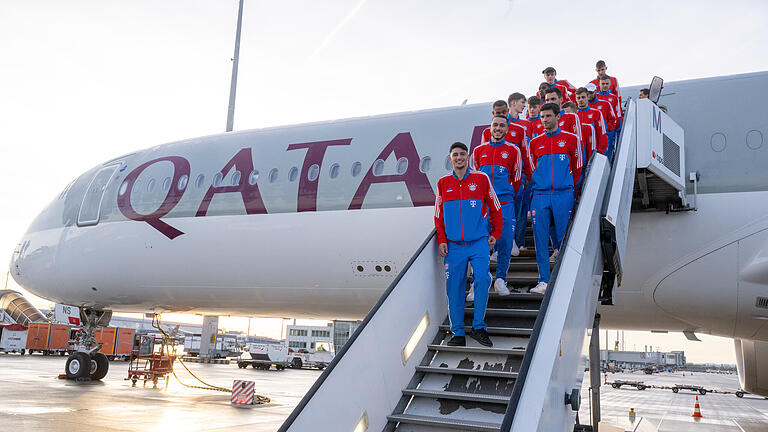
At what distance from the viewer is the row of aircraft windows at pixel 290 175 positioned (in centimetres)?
838

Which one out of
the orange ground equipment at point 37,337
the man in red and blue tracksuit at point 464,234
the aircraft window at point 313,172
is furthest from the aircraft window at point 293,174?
the orange ground equipment at point 37,337

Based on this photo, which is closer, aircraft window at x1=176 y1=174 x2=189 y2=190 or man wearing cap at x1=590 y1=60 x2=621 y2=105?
man wearing cap at x1=590 y1=60 x2=621 y2=105

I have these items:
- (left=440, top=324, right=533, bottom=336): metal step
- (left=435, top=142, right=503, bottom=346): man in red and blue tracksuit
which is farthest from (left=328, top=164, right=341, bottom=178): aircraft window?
(left=440, top=324, right=533, bottom=336): metal step

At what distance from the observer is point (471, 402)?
382cm

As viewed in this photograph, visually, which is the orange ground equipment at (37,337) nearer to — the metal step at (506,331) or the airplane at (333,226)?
the airplane at (333,226)

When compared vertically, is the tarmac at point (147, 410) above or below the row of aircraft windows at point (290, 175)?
below

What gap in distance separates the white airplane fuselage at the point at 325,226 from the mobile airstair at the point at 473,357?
267 cm

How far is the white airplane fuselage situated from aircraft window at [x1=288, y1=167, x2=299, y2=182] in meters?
0.04

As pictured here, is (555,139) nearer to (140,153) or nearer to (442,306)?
(442,306)

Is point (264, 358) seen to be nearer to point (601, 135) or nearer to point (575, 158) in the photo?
point (601, 135)

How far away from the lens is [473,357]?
421 centimetres

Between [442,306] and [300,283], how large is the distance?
4654 millimetres

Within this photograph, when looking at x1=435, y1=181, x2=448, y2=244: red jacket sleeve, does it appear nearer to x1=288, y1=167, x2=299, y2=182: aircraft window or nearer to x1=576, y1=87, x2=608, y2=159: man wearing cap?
x1=576, y1=87, x2=608, y2=159: man wearing cap

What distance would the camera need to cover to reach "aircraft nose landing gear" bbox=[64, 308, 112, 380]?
12.8 metres
